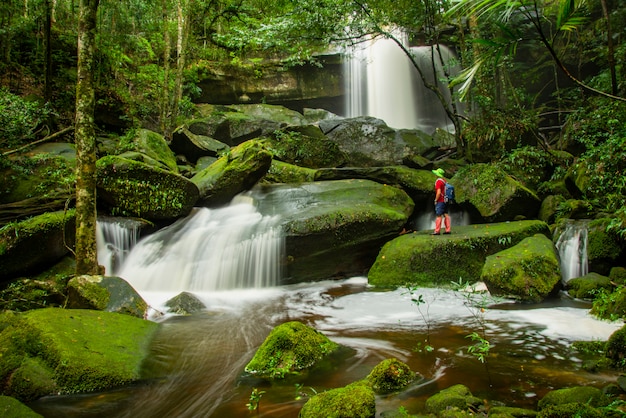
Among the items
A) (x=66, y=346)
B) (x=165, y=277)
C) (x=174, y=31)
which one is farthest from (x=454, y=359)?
(x=174, y=31)

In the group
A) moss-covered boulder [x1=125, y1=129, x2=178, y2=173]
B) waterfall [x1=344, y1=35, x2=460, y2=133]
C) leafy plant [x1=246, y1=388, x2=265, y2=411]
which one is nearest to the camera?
leafy plant [x1=246, y1=388, x2=265, y2=411]

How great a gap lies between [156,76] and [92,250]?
491 inches

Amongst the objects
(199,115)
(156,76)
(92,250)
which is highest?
(156,76)

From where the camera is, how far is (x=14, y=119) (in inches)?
365

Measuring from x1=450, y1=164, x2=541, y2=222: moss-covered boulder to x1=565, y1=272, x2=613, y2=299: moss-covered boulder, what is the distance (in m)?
3.01

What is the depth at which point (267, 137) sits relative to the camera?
15758mm

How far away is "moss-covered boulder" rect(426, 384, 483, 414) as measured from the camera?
123 inches

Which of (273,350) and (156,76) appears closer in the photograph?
(273,350)

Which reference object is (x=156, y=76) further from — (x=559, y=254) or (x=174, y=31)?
(x=559, y=254)

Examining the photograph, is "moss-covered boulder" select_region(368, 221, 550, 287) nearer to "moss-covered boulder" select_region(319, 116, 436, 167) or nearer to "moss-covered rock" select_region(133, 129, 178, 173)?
"moss-covered rock" select_region(133, 129, 178, 173)

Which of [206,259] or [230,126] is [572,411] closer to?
[206,259]

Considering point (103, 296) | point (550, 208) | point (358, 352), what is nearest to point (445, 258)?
point (550, 208)

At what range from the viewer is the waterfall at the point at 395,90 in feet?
70.1

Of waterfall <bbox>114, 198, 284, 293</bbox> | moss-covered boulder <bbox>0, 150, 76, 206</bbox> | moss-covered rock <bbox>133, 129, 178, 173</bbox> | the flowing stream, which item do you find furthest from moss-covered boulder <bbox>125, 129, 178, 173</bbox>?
waterfall <bbox>114, 198, 284, 293</bbox>
